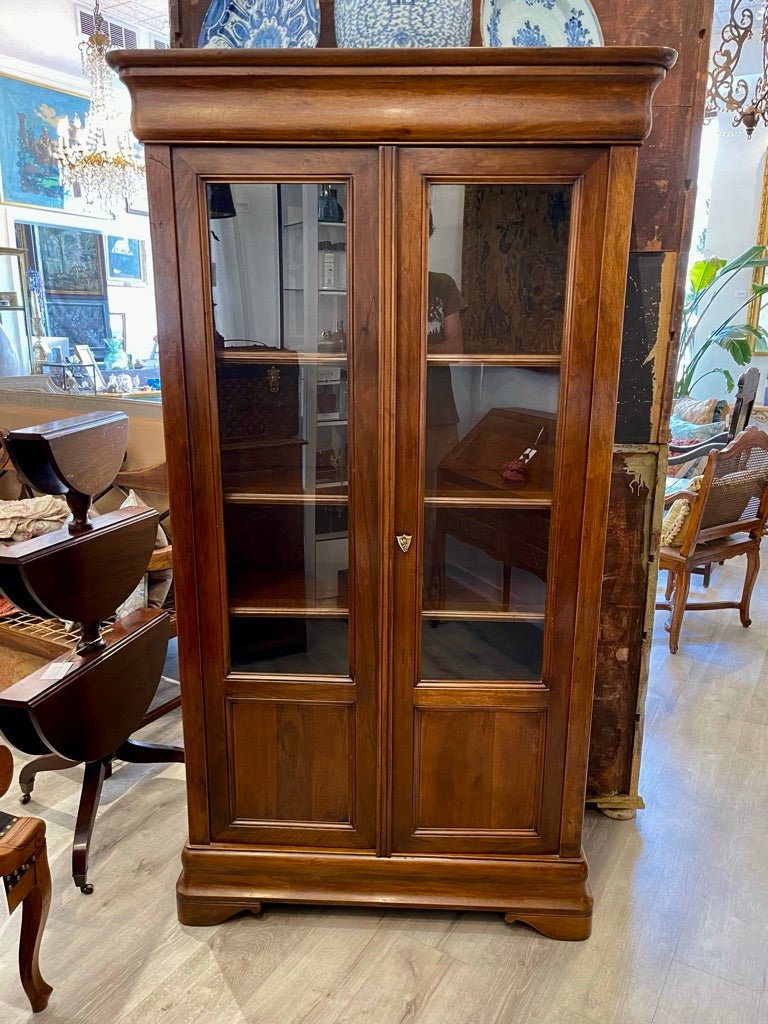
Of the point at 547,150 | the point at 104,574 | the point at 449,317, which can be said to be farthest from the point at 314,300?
the point at 104,574

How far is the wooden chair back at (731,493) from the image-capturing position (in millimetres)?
3275

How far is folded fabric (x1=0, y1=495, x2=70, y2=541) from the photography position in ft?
9.27

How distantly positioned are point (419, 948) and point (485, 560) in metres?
0.97

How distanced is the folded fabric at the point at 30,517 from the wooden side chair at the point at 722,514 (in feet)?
8.67

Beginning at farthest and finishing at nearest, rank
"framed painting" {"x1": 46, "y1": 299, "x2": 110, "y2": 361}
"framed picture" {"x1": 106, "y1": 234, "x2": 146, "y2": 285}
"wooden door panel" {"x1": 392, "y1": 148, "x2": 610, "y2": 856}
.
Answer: "framed picture" {"x1": 106, "y1": 234, "x2": 146, "y2": 285}
"framed painting" {"x1": 46, "y1": 299, "x2": 110, "y2": 361}
"wooden door panel" {"x1": 392, "y1": 148, "x2": 610, "y2": 856}

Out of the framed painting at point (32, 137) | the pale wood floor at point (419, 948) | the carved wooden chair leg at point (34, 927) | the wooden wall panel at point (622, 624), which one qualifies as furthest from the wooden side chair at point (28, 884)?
the framed painting at point (32, 137)

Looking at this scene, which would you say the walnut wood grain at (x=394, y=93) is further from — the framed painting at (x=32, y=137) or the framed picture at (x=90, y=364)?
the framed picture at (x=90, y=364)

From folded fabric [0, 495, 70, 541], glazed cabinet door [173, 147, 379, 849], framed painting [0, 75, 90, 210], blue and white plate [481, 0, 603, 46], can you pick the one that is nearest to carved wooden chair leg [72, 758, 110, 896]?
glazed cabinet door [173, 147, 379, 849]

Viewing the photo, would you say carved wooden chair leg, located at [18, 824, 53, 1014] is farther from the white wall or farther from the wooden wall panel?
the white wall

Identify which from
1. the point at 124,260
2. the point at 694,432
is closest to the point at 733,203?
the point at 694,432

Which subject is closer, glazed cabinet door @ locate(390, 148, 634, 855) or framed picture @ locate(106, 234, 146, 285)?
glazed cabinet door @ locate(390, 148, 634, 855)

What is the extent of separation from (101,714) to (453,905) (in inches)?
41.3

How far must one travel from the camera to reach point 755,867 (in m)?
2.11

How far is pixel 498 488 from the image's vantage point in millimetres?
1717
